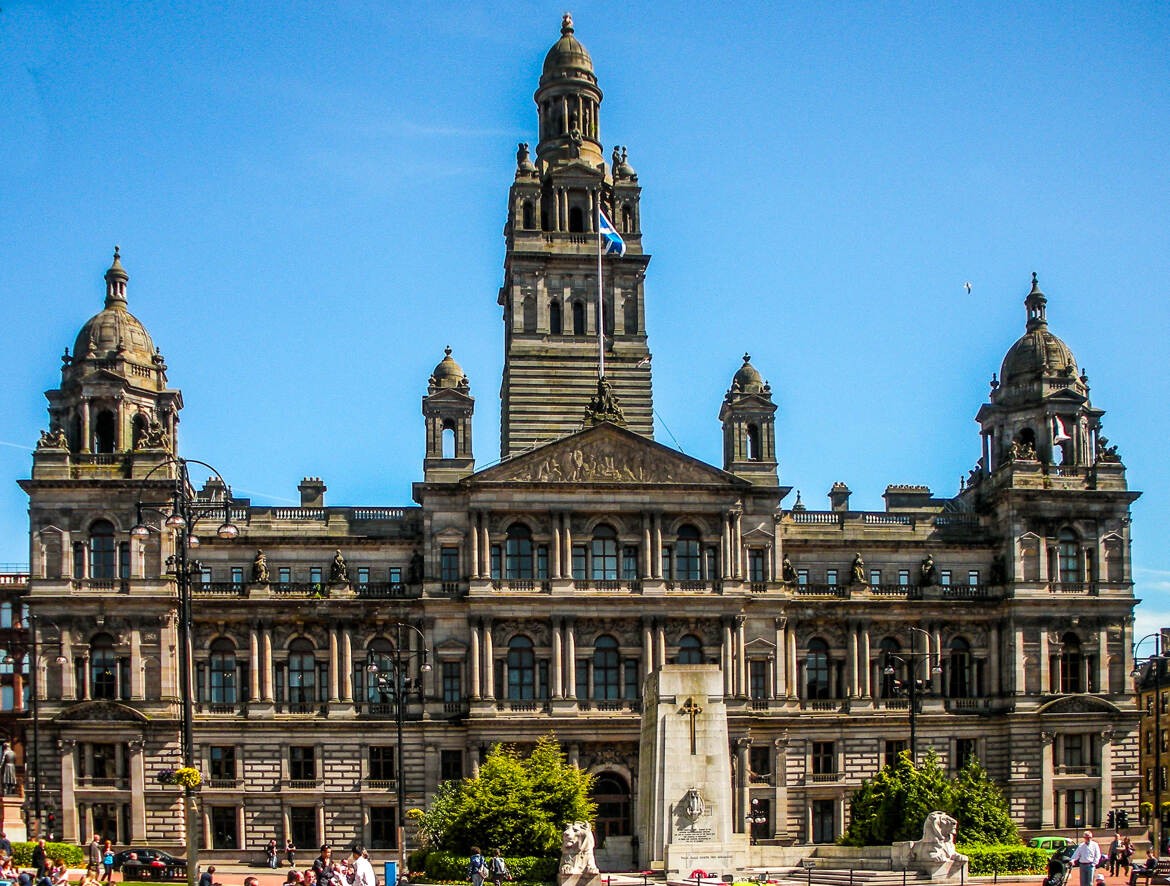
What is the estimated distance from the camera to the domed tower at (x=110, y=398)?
87500 millimetres

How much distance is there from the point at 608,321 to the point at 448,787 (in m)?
30.0

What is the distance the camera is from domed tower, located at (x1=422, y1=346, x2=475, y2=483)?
3477 inches

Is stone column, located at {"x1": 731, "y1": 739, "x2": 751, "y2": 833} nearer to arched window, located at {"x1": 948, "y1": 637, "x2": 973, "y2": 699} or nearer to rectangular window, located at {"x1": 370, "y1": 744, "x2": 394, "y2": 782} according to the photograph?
arched window, located at {"x1": 948, "y1": 637, "x2": 973, "y2": 699}

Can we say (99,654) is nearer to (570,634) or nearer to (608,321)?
(570,634)

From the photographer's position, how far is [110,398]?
8794cm

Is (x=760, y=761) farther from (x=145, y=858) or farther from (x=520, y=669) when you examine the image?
(x=145, y=858)

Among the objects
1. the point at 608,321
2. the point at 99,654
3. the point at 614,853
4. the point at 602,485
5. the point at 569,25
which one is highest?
→ the point at 569,25

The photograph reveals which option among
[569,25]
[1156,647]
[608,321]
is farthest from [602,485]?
[1156,647]

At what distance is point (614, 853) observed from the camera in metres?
80.8

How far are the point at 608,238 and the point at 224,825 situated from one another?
36175 mm

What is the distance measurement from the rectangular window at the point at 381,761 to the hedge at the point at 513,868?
735 inches

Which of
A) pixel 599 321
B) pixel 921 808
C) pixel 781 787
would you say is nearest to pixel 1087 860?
pixel 921 808

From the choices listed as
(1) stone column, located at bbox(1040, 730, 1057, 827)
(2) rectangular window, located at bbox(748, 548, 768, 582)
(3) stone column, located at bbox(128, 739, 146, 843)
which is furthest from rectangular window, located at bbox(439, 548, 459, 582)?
(1) stone column, located at bbox(1040, 730, 1057, 827)

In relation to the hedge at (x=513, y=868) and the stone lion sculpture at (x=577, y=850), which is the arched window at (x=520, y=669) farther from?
the stone lion sculpture at (x=577, y=850)
